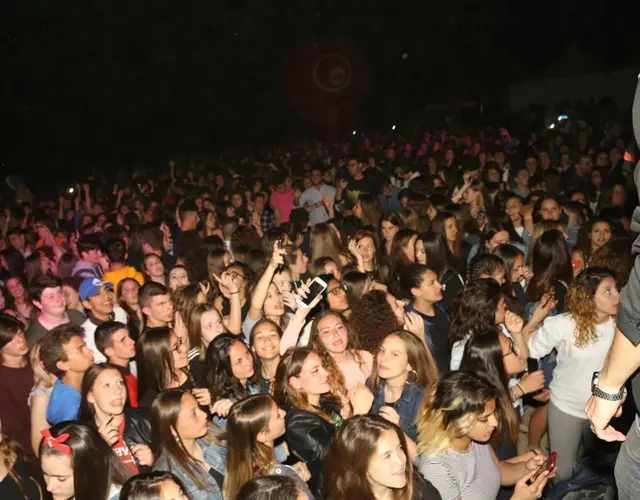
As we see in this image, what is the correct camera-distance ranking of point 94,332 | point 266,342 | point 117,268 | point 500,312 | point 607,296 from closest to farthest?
point 607,296 < point 266,342 < point 500,312 < point 94,332 < point 117,268

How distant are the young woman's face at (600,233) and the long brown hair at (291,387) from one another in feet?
11.4

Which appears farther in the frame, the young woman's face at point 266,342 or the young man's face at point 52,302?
the young man's face at point 52,302

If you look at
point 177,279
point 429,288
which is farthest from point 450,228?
point 177,279

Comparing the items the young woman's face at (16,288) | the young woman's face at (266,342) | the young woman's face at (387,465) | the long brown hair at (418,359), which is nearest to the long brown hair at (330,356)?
the young woman's face at (266,342)

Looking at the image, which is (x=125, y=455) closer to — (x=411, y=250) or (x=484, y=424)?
(x=484, y=424)

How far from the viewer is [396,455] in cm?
334

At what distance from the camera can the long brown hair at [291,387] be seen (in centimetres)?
445

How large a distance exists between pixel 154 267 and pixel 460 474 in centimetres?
452

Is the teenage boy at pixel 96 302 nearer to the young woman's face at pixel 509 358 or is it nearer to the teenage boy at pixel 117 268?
the teenage boy at pixel 117 268

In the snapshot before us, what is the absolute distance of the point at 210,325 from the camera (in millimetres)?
5641

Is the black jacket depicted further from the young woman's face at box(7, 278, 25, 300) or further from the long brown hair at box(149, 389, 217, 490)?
the young woman's face at box(7, 278, 25, 300)

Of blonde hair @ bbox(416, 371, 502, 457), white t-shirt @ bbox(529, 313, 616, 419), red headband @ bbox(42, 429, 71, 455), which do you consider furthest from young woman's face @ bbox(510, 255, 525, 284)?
red headband @ bbox(42, 429, 71, 455)

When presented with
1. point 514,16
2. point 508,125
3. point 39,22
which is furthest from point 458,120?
point 39,22

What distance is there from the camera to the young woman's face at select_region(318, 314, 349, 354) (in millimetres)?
4992
